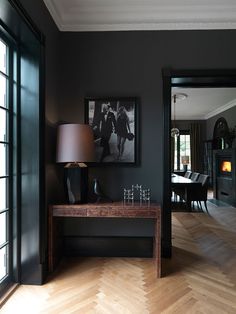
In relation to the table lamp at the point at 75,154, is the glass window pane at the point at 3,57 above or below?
above

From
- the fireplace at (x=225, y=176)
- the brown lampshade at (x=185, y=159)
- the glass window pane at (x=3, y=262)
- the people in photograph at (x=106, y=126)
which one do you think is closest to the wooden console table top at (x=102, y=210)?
the glass window pane at (x=3, y=262)

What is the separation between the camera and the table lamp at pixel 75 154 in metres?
2.61

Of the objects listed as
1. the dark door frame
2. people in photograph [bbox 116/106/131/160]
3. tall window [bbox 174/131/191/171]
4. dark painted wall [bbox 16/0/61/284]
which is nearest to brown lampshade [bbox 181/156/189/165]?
tall window [bbox 174/131/191/171]

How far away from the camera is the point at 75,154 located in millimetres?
2604

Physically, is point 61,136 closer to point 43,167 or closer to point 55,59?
point 43,167

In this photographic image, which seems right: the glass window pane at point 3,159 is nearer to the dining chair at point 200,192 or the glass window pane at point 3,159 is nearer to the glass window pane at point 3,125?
the glass window pane at point 3,125

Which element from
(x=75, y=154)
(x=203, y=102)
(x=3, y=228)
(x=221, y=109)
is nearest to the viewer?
(x=3, y=228)

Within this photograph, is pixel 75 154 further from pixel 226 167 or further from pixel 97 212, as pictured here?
pixel 226 167

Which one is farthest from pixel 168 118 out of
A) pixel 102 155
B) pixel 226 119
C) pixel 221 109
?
pixel 221 109

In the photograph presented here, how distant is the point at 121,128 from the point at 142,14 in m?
1.35

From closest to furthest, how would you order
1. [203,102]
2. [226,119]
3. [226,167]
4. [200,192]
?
[200,192] → [226,167] → [203,102] → [226,119]

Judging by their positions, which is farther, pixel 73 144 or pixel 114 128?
pixel 114 128

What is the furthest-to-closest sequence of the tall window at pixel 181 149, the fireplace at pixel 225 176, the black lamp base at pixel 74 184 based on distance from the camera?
the tall window at pixel 181 149 → the fireplace at pixel 225 176 → the black lamp base at pixel 74 184

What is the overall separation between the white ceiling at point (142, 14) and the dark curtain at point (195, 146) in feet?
25.3
